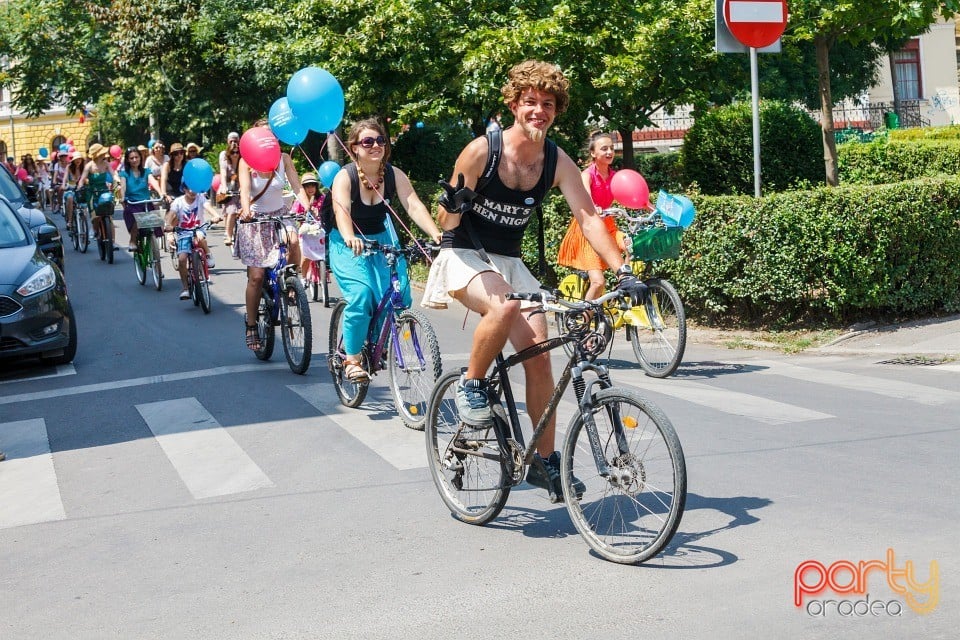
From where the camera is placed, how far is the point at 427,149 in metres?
25.9

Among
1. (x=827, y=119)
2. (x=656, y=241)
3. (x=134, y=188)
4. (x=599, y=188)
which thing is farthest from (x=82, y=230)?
(x=656, y=241)

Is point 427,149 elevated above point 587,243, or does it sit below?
above

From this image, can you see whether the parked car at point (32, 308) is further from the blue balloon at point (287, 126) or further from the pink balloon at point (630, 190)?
the pink balloon at point (630, 190)

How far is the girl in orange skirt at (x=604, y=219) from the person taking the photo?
10.4 meters

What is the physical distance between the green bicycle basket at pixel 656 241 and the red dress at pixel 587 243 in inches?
8.4

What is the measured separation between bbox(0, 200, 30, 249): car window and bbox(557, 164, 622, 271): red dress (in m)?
5.36

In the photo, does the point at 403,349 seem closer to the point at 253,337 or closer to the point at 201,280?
the point at 253,337

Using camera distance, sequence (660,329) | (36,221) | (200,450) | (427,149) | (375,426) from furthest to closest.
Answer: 1. (427,149)
2. (36,221)
3. (660,329)
4. (375,426)
5. (200,450)

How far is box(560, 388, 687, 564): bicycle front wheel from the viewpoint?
488 cm

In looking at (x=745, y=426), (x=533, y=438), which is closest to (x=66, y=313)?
(x=745, y=426)

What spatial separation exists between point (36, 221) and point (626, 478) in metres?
11.5

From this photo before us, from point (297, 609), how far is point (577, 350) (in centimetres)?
152

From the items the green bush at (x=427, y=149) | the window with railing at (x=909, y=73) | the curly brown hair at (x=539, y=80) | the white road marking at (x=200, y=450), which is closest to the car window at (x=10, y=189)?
the white road marking at (x=200, y=450)

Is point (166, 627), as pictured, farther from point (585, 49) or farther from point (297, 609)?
point (585, 49)
